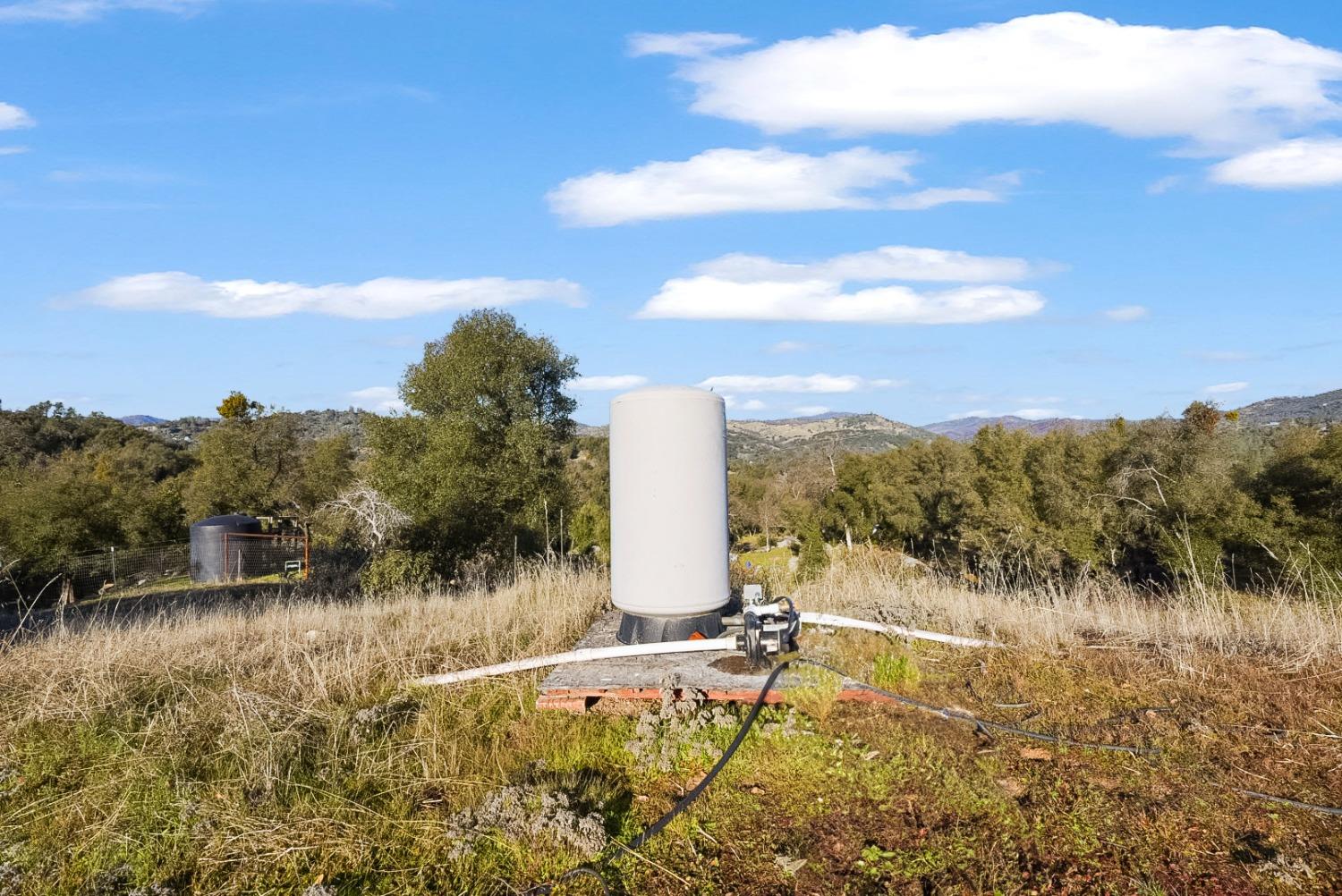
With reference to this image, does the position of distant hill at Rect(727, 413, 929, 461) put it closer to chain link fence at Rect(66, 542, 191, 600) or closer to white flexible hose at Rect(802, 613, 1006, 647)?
chain link fence at Rect(66, 542, 191, 600)

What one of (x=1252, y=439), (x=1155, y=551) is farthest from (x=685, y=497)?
(x=1252, y=439)

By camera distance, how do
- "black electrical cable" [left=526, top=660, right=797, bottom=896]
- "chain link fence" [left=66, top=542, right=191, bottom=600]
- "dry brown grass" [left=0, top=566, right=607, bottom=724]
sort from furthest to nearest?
"chain link fence" [left=66, top=542, right=191, bottom=600] < "dry brown grass" [left=0, top=566, right=607, bottom=724] < "black electrical cable" [left=526, top=660, right=797, bottom=896]

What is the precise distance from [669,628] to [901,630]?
1.83 m

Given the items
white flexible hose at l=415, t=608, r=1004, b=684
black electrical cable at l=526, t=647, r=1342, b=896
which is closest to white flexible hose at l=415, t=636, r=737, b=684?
white flexible hose at l=415, t=608, r=1004, b=684

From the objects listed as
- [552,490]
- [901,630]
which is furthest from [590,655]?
[552,490]

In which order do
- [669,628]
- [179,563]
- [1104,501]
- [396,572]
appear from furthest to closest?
1. [1104,501]
2. [179,563]
3. [396,572]
4. [669,628]

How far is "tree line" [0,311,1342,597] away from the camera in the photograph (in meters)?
18.8

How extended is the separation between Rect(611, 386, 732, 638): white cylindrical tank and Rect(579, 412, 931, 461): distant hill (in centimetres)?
7379

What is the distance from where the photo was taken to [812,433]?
353ft

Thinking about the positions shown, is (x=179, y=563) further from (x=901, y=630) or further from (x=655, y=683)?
(x=901, y=630)

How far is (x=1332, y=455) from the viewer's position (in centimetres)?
2519

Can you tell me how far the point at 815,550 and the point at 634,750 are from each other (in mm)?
23086

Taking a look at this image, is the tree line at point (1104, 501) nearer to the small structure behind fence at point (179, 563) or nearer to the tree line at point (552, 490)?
the tree line at point (552, 490)

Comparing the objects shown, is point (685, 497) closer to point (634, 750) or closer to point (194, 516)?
point (634, 750)
